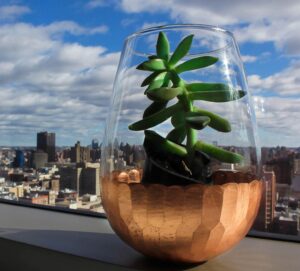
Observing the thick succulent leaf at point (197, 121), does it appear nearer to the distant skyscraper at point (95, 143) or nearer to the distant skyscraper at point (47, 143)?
the distant skyscraper at point (95, 143)

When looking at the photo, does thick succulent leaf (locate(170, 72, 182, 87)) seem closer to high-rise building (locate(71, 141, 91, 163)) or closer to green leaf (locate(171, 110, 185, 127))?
green leaf (locate(171, 110, 185, 127))

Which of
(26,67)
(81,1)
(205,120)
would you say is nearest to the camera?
(205,120)

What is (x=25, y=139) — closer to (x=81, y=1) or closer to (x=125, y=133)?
(x=81, y=1)

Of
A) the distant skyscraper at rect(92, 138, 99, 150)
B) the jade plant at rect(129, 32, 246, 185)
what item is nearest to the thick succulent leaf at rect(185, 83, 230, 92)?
the jade plant at rect(129, 32, 246, 185)

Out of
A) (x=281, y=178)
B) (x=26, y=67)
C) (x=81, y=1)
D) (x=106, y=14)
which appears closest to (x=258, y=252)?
(x=281, y=178)

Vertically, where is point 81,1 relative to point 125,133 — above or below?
above

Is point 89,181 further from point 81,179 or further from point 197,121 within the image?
point 197,121
